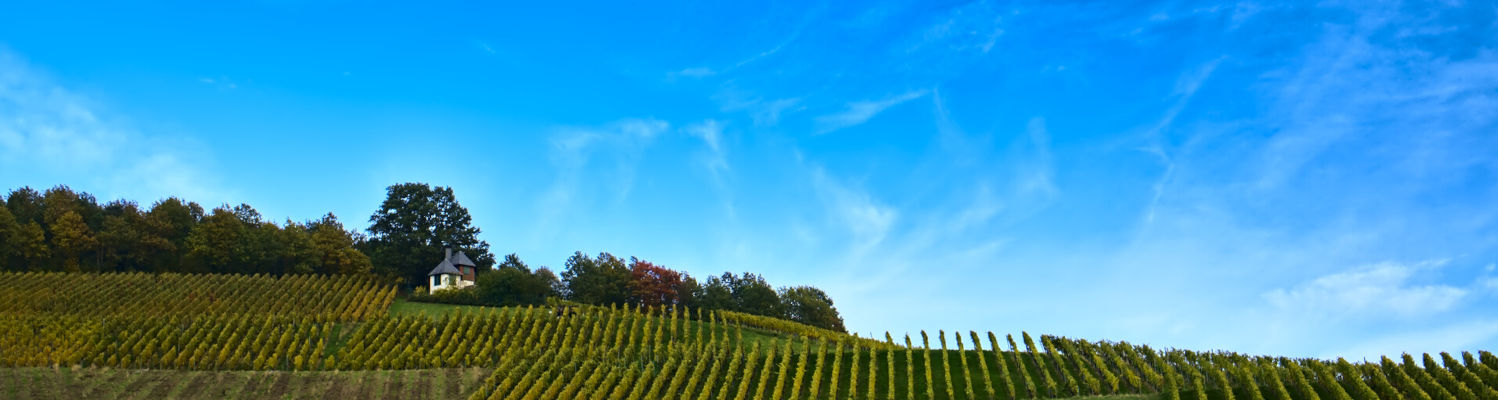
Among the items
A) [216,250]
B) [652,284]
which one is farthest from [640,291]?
[216,250]

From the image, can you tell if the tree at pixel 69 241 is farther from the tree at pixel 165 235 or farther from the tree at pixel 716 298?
the tree at pixel 716 298

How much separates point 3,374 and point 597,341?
64.7ft

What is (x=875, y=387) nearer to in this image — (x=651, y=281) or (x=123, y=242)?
(x=651, y=281)

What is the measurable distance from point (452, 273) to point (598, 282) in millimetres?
9186

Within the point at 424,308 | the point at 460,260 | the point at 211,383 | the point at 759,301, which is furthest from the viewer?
the point at 460,260

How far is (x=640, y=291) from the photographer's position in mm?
59844

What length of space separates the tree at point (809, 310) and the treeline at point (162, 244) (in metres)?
25.9

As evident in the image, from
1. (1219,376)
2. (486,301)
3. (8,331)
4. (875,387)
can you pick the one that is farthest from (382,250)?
(1219,376)

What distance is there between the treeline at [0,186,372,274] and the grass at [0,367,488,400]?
89.5ft

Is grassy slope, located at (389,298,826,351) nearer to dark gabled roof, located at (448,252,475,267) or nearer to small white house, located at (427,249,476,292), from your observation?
small white house, located at (427,249,476,292)

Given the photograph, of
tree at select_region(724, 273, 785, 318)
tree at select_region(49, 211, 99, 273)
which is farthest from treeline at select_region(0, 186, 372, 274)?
tree at select_region(724, 273, 785, 318)

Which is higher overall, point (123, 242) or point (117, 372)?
point (123, 242)

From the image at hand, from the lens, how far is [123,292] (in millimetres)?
49406

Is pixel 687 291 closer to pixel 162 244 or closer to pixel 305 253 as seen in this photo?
pixel 305 253
